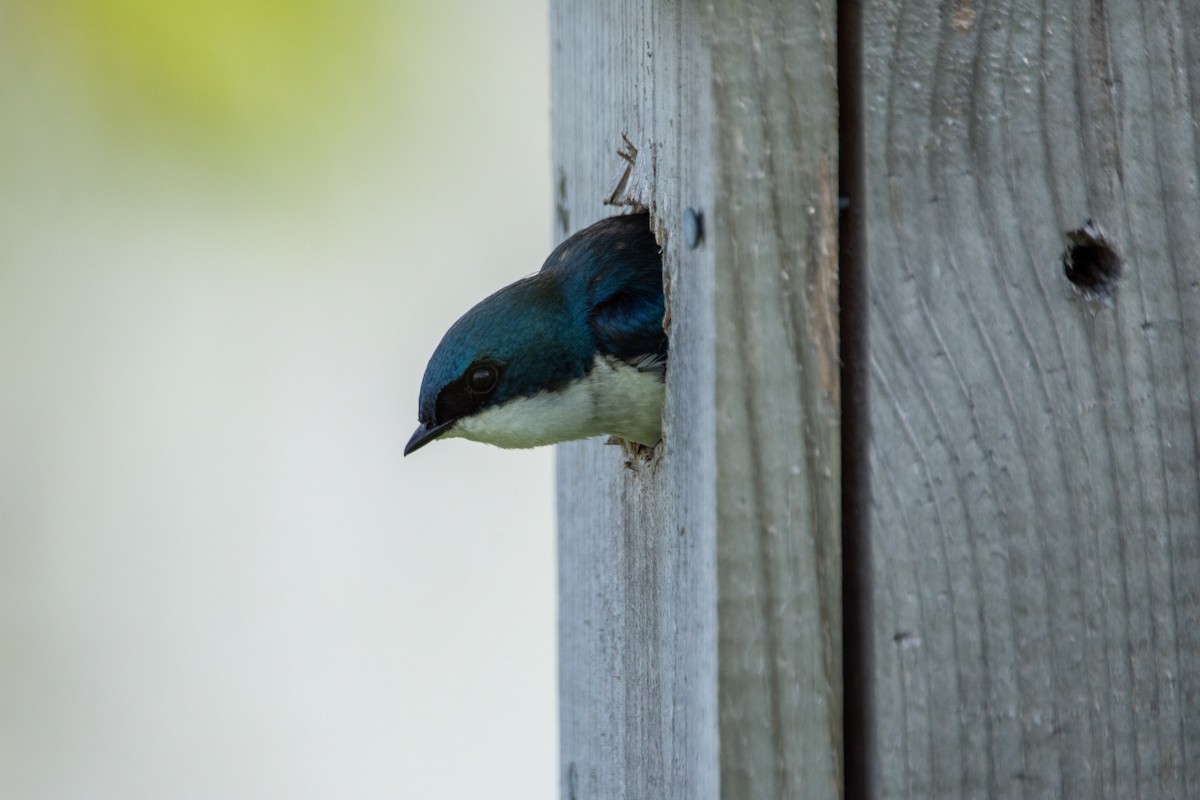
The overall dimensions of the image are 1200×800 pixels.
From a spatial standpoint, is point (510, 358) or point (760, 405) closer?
point (760, 405)

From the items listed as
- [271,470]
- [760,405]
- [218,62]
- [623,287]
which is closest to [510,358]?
[623,287]

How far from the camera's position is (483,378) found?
5.59ft

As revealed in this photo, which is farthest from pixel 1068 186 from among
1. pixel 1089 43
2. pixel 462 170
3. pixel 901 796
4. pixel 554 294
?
pixel 462 170

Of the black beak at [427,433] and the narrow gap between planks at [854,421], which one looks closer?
the narrow gap between planks at [854,421]

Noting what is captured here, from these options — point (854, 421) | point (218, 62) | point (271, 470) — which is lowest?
point (854, 421)

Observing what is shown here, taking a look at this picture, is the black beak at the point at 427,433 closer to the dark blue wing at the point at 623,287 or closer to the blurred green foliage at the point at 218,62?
the dark blue wing at the point at 623,287

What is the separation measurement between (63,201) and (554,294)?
1.88m

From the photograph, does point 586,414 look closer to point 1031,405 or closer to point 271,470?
point 1031,405

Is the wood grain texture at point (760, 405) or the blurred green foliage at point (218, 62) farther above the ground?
the blurred green foliage at point (218, 62)

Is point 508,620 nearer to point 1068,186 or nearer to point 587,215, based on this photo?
point 587,215

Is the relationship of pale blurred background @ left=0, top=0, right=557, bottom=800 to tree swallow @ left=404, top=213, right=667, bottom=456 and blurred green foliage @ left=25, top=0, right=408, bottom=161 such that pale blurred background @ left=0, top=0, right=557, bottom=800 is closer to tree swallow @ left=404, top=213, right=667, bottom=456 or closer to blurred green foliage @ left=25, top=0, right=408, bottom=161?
blurred green foliage @ left=25, top=0, right=408, bottom=161

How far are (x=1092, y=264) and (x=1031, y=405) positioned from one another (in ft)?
0.43

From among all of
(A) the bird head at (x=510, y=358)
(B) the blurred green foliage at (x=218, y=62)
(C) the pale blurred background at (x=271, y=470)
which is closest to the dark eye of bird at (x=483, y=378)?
(A) the bird head at (x=510, y=358)

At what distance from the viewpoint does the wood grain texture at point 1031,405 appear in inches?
→ 45.1
